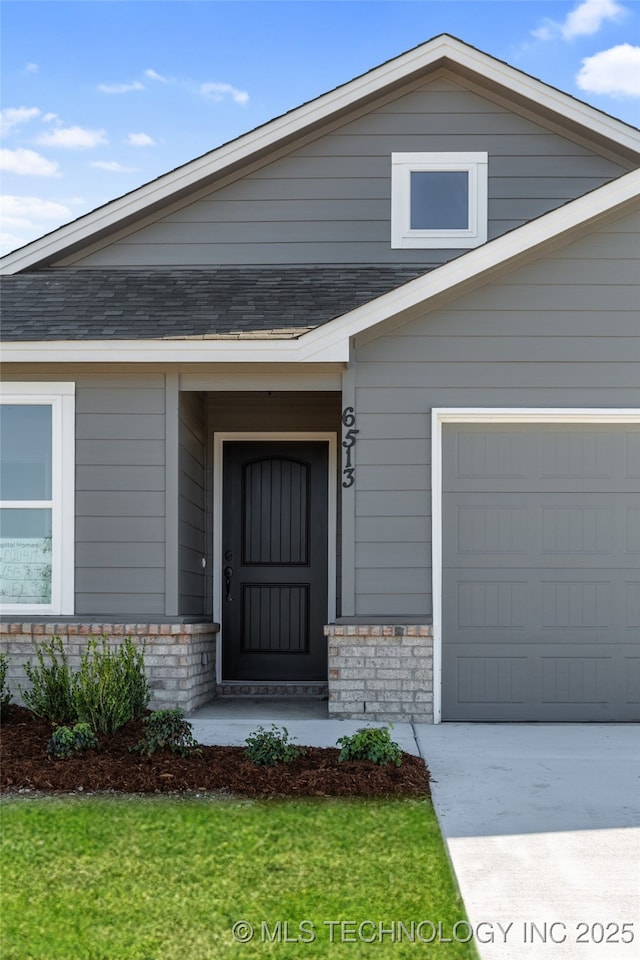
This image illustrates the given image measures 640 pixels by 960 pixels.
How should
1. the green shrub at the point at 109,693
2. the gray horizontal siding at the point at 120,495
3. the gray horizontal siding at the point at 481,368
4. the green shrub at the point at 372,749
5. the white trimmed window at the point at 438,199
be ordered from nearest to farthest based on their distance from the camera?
the green shrub at the point at 372,749, the green shrub at the point at 109,693, the gray horizontal siding at the point at 481,368, the gray horizontal siding at the point at 120,495, the white trimmed window at the point at 438,199

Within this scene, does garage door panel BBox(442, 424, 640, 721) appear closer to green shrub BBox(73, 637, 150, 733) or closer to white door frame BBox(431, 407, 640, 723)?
white door frame BBox(431, 407, 640, 723)

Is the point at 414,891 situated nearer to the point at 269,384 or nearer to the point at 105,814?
the point at 105,814

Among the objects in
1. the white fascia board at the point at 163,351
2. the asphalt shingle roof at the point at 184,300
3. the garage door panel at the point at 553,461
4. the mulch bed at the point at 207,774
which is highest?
the asphalt shingle roof at the point at 184,300

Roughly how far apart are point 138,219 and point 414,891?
24.9ft

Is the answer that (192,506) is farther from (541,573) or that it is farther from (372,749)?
(372,749)

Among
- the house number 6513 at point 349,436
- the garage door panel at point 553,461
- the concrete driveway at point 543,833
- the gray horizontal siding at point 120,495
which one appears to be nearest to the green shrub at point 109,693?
the gray horizontal siding at point 120,495

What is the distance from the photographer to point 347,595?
8375 millimetres

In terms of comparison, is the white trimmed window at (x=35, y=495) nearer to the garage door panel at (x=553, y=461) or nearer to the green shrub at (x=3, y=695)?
the green shrub at (x=3, y=695)

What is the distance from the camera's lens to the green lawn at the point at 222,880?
4043 millimetres

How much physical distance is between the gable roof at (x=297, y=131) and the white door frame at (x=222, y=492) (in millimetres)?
2334

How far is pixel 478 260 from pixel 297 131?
3008mm

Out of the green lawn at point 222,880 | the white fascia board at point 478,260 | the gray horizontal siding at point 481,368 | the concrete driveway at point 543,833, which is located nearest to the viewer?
the green lawn at point 222,880

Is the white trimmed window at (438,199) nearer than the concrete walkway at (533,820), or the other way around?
the concrete walkway at (533,820)

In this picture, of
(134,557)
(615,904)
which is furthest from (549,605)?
(615,904)
